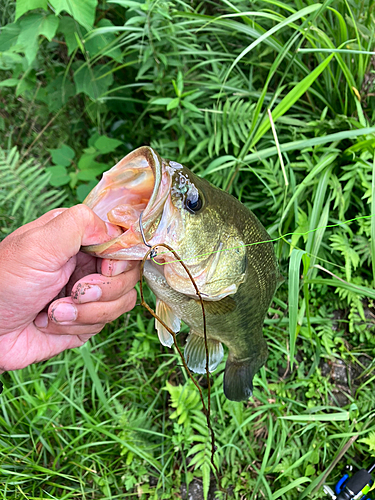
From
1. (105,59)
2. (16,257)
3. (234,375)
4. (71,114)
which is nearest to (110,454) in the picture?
(234,375)

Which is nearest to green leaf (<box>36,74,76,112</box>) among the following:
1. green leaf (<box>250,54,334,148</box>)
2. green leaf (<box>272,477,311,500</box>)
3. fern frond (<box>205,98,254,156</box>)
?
fern frond (<box>205,98,254,156</box>)

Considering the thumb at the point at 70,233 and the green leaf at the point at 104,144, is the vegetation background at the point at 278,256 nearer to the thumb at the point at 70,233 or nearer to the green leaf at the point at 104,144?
the green leaf at the point at 104,144

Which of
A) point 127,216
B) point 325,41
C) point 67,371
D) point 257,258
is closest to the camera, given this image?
point 127,216

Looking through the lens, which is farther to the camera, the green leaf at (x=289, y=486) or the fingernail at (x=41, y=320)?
the green leaf at (x=289, y=486)

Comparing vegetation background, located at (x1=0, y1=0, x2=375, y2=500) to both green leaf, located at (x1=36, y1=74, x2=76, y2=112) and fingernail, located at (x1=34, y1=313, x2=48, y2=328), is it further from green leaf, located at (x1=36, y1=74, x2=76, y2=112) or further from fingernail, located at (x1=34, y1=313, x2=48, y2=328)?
fingernail, located at (x1=34, y1=313, x2=48, y2=328)

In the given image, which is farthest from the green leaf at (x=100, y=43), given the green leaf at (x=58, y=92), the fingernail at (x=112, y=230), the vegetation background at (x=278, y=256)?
the fingernail at (x=112, y=230)

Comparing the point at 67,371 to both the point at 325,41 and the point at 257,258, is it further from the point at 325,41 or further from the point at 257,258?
the point at 325,41
